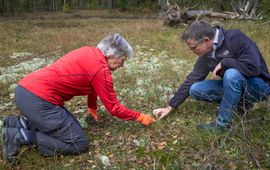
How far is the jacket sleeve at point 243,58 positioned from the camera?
437 centimetres

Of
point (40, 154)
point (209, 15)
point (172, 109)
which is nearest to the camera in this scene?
point (40, 154)

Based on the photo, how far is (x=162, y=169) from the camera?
3.95 metres

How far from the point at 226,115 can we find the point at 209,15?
13.3 m

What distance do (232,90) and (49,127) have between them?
2201mm

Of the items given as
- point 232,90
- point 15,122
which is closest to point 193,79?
point 232,90

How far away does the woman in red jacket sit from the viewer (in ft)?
14.7

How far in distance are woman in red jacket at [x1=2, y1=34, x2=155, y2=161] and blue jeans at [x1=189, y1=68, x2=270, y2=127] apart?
119 cm

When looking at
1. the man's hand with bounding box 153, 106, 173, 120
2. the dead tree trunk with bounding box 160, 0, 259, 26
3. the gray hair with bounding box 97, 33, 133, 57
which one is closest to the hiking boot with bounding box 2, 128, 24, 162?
the gray hair with bounding box 97, 33, 133, 57

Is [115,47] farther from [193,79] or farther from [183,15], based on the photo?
[183,15]

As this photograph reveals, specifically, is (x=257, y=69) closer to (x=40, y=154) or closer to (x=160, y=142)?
(x=160, y=142)

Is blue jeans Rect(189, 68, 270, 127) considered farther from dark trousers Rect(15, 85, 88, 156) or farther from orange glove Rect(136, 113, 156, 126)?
dark trousers Rect(15, 85, 88, 156)

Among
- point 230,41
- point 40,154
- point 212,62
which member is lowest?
point 40,154

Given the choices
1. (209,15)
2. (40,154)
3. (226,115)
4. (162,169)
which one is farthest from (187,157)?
(209,15)

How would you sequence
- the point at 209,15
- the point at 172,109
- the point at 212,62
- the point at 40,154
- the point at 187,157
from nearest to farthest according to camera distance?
the point at 187,157 < the point at 40,154 < the point at 212,62 < the point at 172,109 < the point at 209,15
